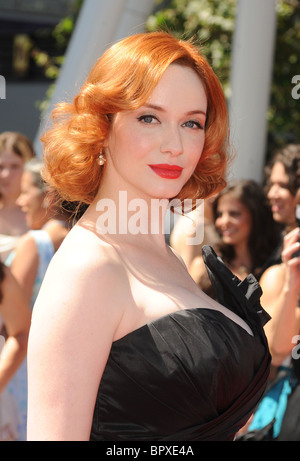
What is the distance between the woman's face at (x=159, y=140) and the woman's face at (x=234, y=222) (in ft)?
7.13

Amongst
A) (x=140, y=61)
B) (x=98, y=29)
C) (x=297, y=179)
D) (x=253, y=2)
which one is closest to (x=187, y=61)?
(x=140, y=61)

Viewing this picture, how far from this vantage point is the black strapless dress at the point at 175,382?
1.60 metres

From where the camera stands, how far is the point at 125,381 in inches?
63.0

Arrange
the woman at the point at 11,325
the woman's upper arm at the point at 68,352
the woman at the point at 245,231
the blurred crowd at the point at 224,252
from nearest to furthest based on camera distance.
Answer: the woman's upper arm at the point at 68,352 < the woman at the point at 11,325 < the blurred crowd at the point at 224,252 < the woman at the point at 245,231

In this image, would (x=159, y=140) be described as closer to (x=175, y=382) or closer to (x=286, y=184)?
(x=175, y=382)

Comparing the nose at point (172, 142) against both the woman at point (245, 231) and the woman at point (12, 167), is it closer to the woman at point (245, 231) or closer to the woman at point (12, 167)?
the woman at point (245, 231)

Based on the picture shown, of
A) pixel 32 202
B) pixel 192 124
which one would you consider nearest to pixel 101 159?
pixel 192 124

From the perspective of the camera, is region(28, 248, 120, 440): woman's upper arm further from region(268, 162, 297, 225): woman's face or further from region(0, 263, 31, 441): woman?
region(268, 162, 297, 225): woman's face

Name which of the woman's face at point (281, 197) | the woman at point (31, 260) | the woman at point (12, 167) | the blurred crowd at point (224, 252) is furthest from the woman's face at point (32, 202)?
the woman's face at point (281, 197)

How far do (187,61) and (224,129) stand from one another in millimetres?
252

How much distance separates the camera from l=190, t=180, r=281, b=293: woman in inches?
156

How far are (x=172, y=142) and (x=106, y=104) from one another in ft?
0.62

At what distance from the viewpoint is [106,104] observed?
1.75 metres
